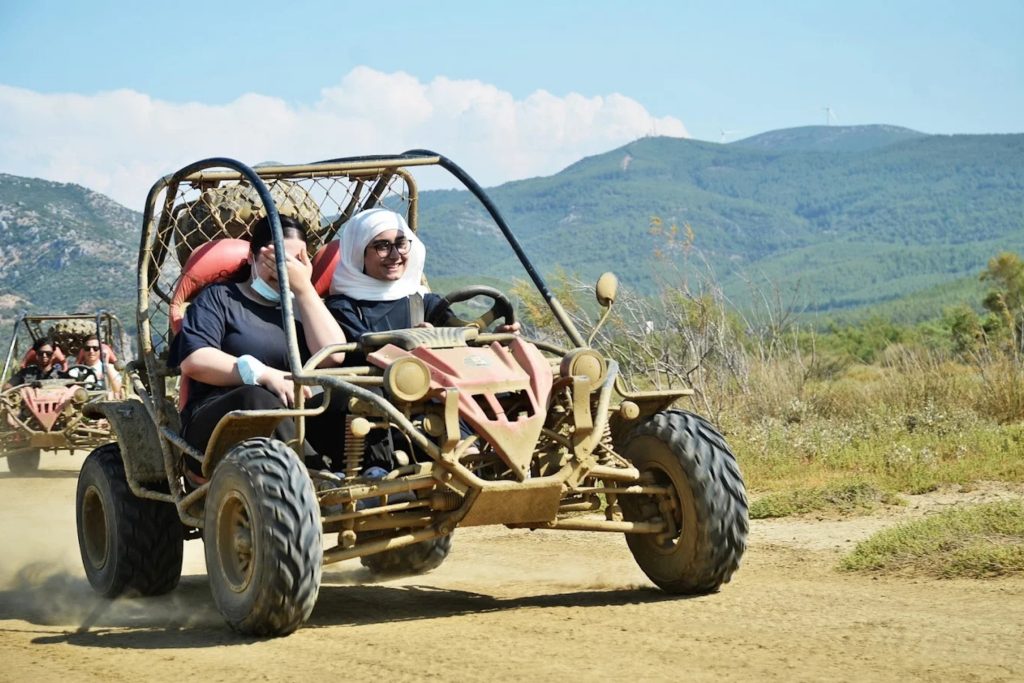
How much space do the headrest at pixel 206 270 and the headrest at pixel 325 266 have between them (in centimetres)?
41

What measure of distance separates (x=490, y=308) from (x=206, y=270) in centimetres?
161

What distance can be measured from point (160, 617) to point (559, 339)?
10172 mm

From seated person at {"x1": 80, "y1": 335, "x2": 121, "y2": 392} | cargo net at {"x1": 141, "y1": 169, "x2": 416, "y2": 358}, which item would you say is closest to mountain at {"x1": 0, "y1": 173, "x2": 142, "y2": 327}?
seated person at {"x1": 80, "y1": 335, "x2": 121, "y2": 392}

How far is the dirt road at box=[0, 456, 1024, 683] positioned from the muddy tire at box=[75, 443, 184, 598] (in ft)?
0.39

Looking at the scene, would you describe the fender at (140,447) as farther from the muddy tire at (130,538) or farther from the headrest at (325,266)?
the headrest at (325,266)

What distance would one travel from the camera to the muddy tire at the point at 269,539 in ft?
22.7

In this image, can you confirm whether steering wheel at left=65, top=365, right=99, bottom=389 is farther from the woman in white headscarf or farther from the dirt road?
the woman in white headscarf

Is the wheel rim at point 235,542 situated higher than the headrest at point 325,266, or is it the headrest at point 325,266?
the headrest at point 325,266

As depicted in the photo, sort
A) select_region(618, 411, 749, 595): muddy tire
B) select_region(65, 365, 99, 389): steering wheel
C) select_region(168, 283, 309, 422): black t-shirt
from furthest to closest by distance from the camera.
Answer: select_region(65, 365, 99, 389): steering wheel, select_region(168, 283, 309, 422): black t-shirt, select_region(618, 411, 749, 595): muddy tire

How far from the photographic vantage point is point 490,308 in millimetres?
8867

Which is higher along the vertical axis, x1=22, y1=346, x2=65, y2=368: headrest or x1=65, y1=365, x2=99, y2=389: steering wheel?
x1=22, y1=346, x2=65, y2=368: headrest

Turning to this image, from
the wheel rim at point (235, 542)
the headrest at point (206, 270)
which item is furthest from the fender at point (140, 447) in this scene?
the wheel rim at point (235, 542)

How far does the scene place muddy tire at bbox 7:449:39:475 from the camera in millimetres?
20672

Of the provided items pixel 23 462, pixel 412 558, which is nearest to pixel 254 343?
pixel 412 558
